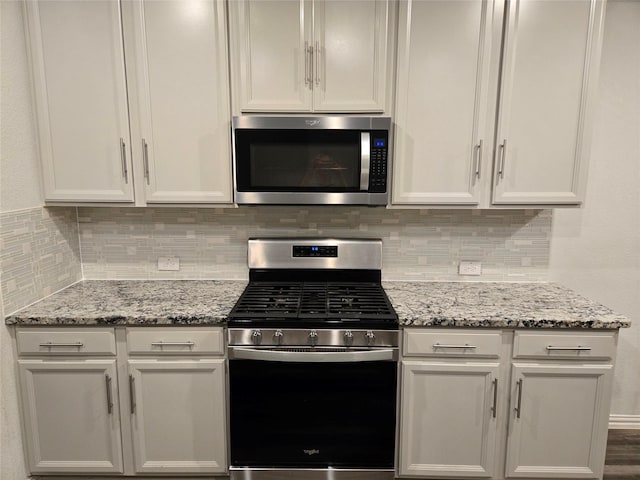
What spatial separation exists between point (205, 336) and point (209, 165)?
32.3 inches

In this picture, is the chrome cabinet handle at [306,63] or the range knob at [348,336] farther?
the chrome cabinet handle at [306,63]

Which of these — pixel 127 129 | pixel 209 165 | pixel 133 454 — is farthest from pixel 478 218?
pixel 133 454

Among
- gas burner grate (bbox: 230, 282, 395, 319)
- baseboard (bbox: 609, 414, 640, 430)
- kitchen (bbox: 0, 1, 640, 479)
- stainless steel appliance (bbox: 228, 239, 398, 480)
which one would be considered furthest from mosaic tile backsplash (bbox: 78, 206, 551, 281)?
baseboard (bbox: 609, 414, 640, 430)

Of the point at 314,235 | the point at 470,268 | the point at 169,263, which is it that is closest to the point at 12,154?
the point at 169,263

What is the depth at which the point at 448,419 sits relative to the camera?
1812 millimetres

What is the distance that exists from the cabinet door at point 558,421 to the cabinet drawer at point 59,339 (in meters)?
1.87

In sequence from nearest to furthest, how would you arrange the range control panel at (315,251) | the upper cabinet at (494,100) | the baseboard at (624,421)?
the upper cabinet at (494,100) < the range control panel at (315,251) < the baseboard at (624,421)

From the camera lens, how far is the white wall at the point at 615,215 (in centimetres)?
217

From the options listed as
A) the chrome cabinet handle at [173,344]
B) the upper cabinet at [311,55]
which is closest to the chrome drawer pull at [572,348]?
the upper cabinet at [311,55]

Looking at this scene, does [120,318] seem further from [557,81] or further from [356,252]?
[557,81]

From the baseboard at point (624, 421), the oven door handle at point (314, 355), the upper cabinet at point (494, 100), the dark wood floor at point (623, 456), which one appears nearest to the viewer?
the oven door handle at point (314, 355)

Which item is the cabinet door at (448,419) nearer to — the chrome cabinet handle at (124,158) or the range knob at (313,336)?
the range knob at (313,336)

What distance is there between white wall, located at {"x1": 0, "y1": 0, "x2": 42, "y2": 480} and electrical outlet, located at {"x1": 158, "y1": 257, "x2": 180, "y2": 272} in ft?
2.26

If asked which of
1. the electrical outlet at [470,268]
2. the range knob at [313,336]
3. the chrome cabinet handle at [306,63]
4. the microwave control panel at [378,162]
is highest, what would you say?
the chrome cabinet handle at [306,63]
